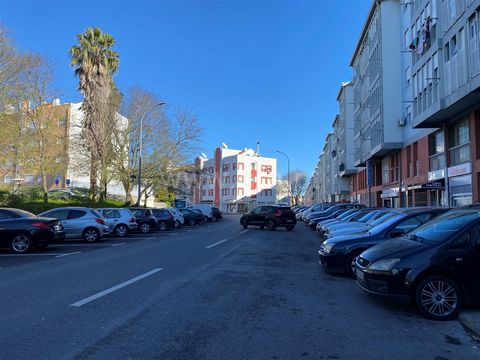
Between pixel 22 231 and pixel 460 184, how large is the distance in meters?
20.5

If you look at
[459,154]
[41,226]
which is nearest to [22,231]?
[41,226]

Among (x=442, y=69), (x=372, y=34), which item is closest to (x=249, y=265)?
(x=442, y=69)

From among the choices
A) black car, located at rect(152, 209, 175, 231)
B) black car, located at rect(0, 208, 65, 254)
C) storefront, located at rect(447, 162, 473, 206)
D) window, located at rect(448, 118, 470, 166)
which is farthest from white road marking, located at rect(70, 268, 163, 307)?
black car, located at rect(152, 209, 175, 231)

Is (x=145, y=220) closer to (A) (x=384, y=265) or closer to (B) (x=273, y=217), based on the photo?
(B) (x=273, y=217)

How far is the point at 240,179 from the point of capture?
101375 mm

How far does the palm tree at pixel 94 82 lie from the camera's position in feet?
116

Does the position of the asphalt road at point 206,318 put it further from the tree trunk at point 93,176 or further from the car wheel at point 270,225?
the tree trunk at point 93,176

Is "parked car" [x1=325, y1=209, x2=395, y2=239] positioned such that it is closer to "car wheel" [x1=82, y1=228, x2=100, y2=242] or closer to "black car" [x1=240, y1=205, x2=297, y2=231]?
"car wheel" [x1=82, y1=228, x2=100, y2=242]

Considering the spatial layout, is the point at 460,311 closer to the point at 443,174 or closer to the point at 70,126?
the point at 443,174

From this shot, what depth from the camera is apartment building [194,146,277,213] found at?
10169cm

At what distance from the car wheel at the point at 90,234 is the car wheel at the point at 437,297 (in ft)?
51.3

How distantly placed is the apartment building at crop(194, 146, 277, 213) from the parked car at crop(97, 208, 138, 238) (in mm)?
75873

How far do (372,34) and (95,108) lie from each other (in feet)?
84.3

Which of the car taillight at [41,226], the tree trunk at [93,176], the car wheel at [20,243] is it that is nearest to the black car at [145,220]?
the tree trunk at [93,176]
